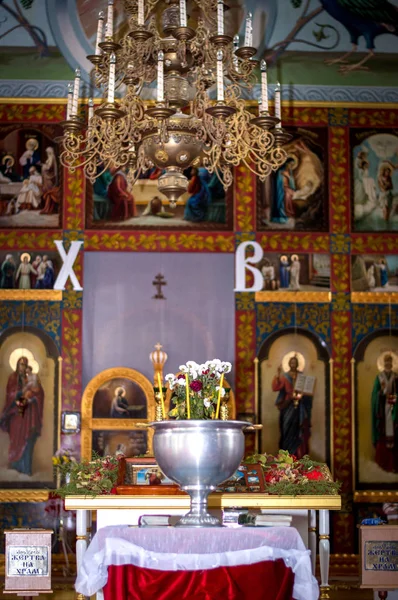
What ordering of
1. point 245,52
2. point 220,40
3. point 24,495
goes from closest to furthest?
point 220,40 → point 245,52 → point 24,495

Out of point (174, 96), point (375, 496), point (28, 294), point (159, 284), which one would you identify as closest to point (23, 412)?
point (28, 294)

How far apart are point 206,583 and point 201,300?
7.87m

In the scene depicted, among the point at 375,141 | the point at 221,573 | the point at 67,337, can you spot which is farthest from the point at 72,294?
the point at 221,573

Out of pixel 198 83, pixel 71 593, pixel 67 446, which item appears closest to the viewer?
pixel 198 83

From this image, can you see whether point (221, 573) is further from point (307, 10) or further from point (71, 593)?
point (307, 10)

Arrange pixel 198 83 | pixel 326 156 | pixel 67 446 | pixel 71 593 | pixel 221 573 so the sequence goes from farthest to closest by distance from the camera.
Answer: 1. pixel 326 156
2. pixel 67 446
3. pixel 71 593
4. pixel 198 83
5. pixel 221 573

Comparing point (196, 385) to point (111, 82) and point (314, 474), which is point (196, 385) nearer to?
point (314, 474)

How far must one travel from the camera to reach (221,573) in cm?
→ 595

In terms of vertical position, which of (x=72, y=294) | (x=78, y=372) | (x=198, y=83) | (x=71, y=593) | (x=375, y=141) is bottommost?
(x=71, y=593)

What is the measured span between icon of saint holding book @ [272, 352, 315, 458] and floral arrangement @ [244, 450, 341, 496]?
4833mm

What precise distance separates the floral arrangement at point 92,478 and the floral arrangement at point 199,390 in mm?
1219

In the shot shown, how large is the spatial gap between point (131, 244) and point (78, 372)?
1.97 meters

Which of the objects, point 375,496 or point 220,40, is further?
point 375,496

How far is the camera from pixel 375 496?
1330 centimetres
